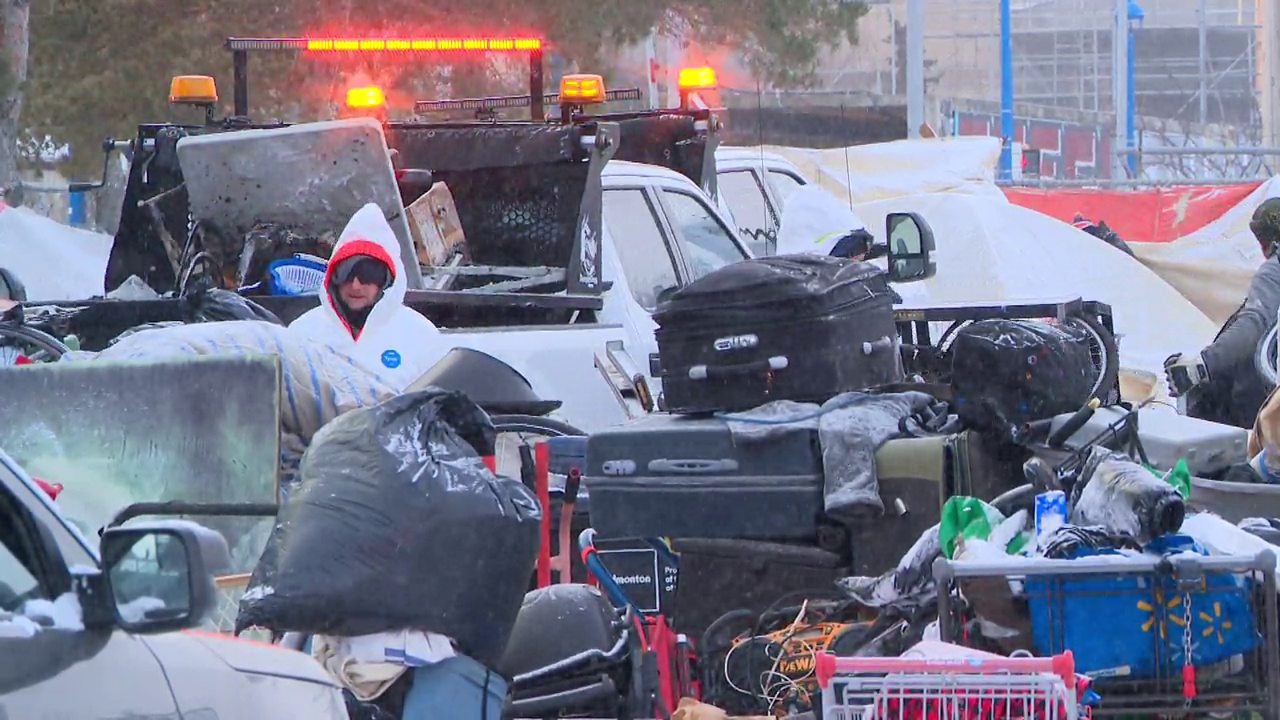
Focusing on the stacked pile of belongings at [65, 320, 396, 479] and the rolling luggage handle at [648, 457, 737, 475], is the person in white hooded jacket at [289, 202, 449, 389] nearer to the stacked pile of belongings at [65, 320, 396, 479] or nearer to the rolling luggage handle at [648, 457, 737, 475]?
the rolling luggage handle at [648, 457, 737, 475]

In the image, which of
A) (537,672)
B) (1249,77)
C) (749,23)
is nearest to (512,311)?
(537,672)

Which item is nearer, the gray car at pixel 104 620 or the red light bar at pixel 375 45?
the gray car at pixel 104 620

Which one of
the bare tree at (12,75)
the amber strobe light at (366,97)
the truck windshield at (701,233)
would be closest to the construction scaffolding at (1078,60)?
the bare tree at (12,75)

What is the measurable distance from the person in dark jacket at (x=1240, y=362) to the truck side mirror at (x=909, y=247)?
1259mm

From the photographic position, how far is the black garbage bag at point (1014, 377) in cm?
588

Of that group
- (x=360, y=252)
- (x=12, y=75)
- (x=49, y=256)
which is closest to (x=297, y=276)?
(x=360, y=252)

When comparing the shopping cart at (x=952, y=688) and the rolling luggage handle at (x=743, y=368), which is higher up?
the rolling luggage handle at (x=743, y=368)

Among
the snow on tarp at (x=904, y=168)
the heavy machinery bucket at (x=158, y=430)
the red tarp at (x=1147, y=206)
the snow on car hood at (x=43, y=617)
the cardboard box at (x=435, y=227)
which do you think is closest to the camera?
the snow on car hood at (x=43, y=617)

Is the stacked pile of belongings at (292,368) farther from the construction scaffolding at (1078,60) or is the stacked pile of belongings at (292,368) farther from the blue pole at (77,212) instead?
the construction scaffolding at (1078,60)

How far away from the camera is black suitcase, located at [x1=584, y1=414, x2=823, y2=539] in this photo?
5.98 metres

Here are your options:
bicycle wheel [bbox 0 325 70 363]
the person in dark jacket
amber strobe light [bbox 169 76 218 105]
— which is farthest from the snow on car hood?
amber strobe light [bbox 169 76 218 105]

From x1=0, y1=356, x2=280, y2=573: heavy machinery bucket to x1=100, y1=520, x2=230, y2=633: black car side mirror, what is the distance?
6.09 ft

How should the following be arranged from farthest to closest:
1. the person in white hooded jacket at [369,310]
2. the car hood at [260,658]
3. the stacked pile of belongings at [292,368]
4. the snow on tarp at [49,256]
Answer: the snow on tarp at [49,256], the person in white hooded jacket at [369,310], the stacked pile of belongings at [292,368], the car hood at [260,658]

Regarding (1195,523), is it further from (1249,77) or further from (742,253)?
(1249,77)
